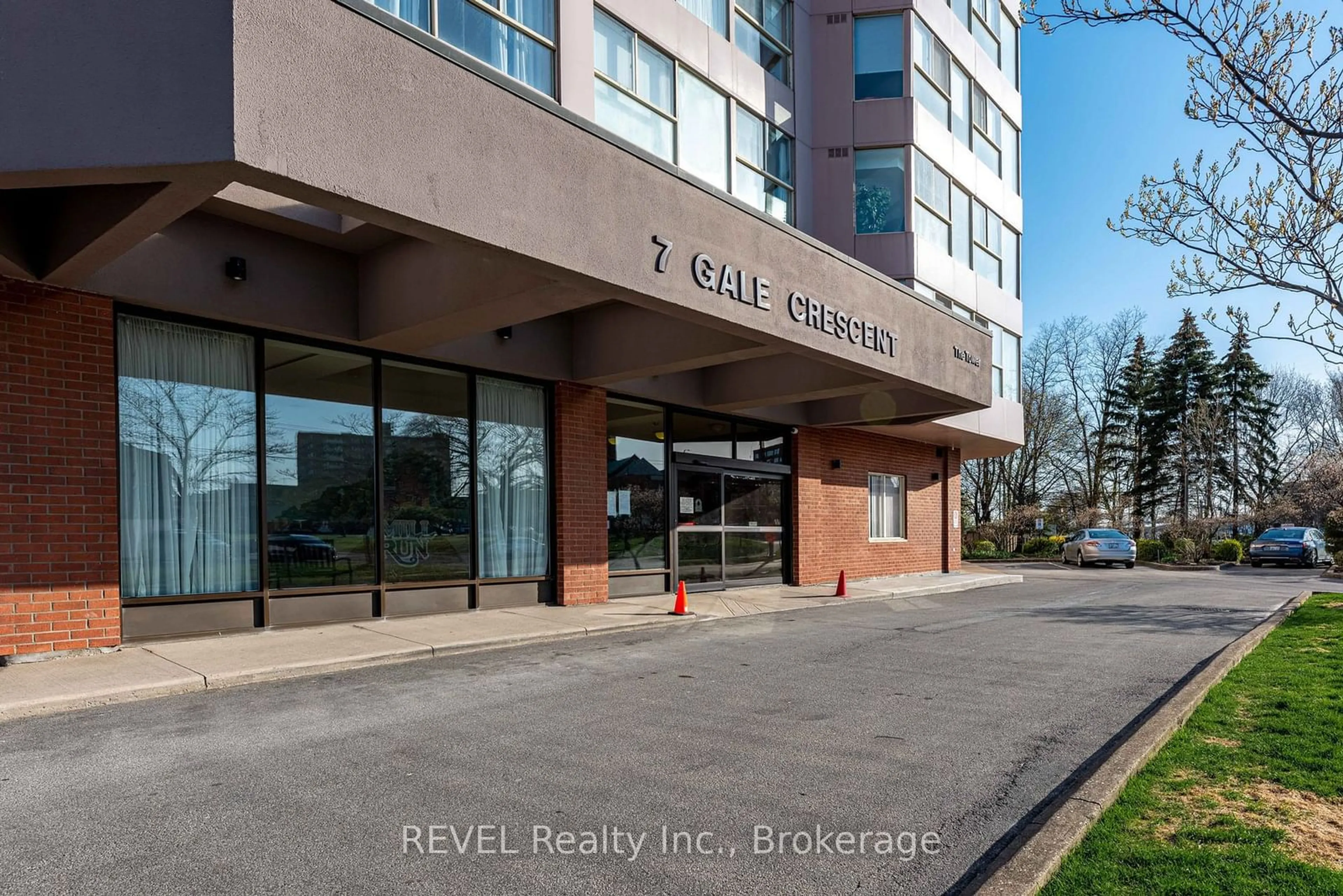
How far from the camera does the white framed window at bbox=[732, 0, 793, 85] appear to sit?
15.2 m

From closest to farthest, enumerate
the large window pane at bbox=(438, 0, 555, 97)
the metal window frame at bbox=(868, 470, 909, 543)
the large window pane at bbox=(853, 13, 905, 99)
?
the large window pane at bbox=(438, 0, 555, 97)
the large window pane at bbox=(853, 13, 905, 99)
the metal window frame at bbox=(868, 470, 909, 543)

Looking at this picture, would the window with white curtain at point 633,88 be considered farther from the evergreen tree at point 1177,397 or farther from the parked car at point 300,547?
the evergreen tree at point 1177,397

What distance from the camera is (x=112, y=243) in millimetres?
7023

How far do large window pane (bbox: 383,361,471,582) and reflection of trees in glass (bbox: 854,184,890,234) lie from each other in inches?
357

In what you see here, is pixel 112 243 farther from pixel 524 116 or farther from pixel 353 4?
pixel 524 116

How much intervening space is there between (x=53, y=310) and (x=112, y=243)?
5.65 feet

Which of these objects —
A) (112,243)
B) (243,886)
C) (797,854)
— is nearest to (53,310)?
(112,243)

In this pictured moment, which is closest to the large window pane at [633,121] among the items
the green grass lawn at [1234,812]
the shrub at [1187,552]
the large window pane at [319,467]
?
the large window pane at [319,467]

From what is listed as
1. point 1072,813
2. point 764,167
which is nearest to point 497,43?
point 764,167

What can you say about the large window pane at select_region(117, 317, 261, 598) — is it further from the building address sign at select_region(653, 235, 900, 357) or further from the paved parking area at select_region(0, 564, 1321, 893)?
the building address sign at select_region(653, 235, 900, 357)

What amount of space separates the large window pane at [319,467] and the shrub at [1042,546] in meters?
33.1

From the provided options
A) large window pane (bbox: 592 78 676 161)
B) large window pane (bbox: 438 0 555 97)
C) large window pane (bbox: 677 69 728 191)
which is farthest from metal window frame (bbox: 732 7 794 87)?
large window pane (bbox: 438 0 555 97)

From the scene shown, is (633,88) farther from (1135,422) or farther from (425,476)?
(1135,422)

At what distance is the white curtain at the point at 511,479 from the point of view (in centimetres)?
1234
